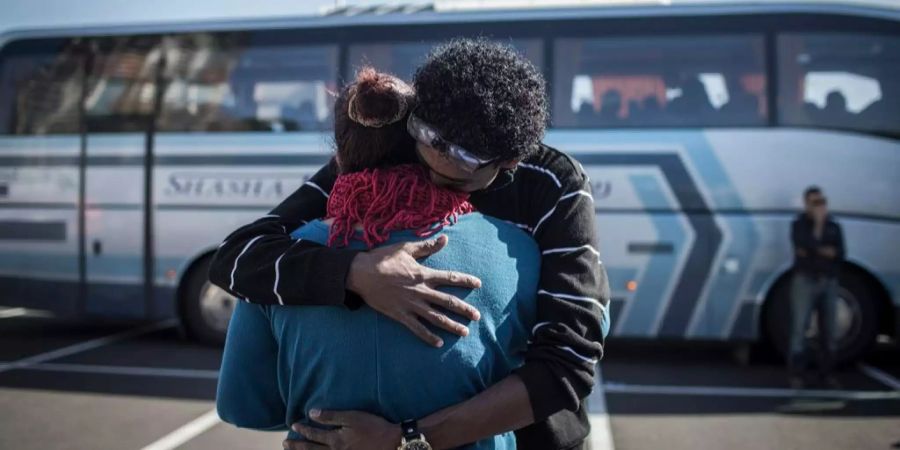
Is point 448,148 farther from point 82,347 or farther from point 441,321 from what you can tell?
point 82,347

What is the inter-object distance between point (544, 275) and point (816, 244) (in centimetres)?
623

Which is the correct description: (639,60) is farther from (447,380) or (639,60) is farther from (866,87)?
(447,380)

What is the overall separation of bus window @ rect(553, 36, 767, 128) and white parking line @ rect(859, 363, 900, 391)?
101 inches

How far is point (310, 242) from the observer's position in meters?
1.61

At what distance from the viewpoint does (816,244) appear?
711 centimetres

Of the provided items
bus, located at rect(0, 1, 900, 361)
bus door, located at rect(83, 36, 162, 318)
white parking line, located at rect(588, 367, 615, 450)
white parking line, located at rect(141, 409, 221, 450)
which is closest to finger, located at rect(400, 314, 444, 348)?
white parking line, located at rect(588, 367, 615, 450)

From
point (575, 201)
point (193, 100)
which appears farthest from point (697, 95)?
point (575, 201)

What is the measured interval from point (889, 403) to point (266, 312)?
6252 millimetres

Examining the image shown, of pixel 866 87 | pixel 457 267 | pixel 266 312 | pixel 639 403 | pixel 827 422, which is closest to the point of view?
pixel 457 267

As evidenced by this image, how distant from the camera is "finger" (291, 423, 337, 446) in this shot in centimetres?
158

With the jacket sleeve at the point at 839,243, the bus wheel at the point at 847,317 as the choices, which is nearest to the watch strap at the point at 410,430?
the jacket sleeve at the point at 839,243

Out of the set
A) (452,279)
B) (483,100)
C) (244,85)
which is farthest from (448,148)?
(244,85)

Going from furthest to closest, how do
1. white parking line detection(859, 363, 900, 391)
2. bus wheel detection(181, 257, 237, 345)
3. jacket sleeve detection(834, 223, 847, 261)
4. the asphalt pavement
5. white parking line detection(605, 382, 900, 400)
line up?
bus wheel detection(181, 257, 237, 345)
white parking line detection(859, 363, 900, 391)
jacket sleeve detection(834, 223, 847, 261)
white parking line detection(605, 382, 900, 400)
the asphalt pavement

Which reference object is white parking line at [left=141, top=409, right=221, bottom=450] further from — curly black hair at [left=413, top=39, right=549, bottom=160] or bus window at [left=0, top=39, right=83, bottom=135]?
bus window at [left=0, top=39, right=83, bottom=135]
